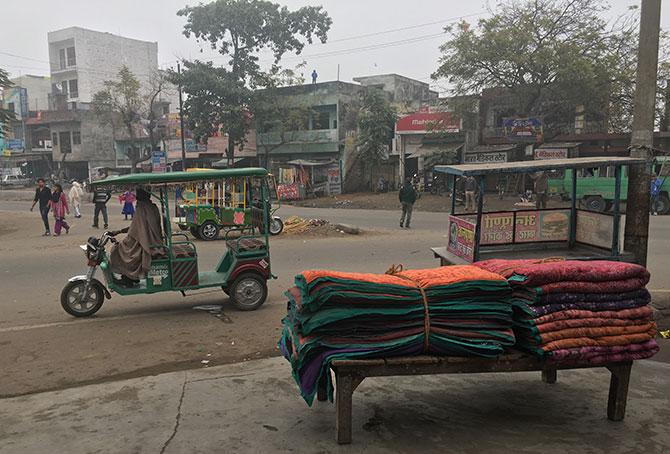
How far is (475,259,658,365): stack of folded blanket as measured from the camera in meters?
3.48

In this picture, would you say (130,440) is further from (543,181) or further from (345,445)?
(543,181)

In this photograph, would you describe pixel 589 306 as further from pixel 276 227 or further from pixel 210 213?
pixel 210 213

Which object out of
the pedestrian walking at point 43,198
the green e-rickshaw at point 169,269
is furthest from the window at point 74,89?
the green e-rickshaw at point 169,269

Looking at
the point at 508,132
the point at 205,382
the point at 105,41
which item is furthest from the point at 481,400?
the point at 105,41

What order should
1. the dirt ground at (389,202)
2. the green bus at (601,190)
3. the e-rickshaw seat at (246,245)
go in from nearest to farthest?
the e-rickshaw seat at (246,245), the green bus at (601,190), the dirt ground at (389,202)

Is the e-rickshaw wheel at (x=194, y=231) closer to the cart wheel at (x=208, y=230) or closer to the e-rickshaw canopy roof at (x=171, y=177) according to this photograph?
the cart wheel at (x=208, y=230)

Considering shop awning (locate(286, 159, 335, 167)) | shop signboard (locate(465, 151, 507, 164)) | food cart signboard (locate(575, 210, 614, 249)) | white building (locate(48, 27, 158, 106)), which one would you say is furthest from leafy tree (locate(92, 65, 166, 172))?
food cart signboard (locate(575, 210, 614, 249))

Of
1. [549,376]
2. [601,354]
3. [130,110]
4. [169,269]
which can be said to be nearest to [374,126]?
[130,110]

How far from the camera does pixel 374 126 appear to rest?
103 feet

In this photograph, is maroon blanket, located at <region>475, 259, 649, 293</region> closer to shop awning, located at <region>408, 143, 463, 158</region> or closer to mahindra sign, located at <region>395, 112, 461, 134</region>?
mahindra sign, located at <region>395, 112, 461, 134</region>

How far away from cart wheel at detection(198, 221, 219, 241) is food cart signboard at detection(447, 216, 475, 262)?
9.27 metres

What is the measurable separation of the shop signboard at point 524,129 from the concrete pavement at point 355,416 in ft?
76.0

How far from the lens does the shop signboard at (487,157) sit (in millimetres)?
27634

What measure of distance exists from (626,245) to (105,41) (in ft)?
192
